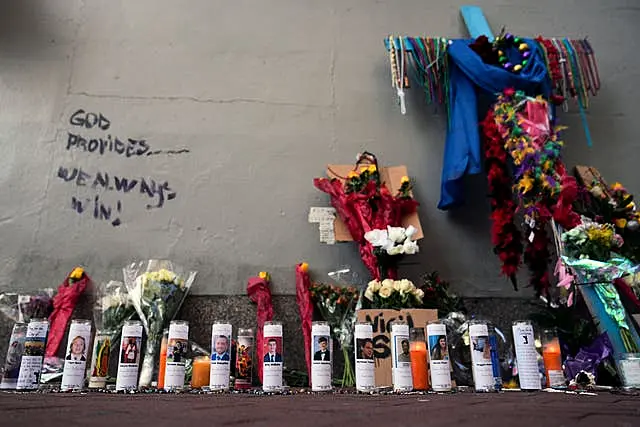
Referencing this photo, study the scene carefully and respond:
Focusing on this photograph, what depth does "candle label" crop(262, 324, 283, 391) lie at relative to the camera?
1.77m

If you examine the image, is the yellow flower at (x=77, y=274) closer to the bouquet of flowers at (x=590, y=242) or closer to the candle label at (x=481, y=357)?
the candle label at (x=481, y=357)

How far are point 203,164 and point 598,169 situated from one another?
2358mm

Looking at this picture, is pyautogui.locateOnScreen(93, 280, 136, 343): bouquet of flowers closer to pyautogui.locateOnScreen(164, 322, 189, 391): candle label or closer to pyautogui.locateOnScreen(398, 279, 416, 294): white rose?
pyautogui.locateOnScreen(164, 322, 189, 391): candle label

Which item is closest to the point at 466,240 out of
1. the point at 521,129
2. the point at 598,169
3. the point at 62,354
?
the point at 521,129

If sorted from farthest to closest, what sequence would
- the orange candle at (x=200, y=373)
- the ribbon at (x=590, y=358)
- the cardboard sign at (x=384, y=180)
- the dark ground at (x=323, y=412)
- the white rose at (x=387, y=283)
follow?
the cardboard sign at (x=384, y=180) < the white rose at (x=387, y=283) < the ribbon at (x=590, y=358) < the orange candle at (x=200, y=373) < the dark ground at (x=323, y=412)

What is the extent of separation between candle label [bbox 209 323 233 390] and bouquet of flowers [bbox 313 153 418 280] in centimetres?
83

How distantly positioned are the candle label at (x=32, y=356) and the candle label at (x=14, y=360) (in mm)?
32

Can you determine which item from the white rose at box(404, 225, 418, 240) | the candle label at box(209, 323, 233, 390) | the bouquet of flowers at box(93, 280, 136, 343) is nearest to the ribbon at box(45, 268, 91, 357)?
the bouquet of flowers at box(93, 280, 136, 343)

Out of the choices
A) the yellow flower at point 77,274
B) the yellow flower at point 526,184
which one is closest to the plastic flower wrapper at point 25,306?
the yellow flower at point 77,274

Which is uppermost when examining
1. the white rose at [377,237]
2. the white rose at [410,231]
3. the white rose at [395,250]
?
the white rose at [410,231]

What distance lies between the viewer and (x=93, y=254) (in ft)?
8.38

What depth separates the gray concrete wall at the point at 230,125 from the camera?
261cm

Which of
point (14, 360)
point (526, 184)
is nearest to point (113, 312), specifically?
point (14, 360)

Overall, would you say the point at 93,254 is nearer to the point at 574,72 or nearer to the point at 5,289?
the point at 5,289
